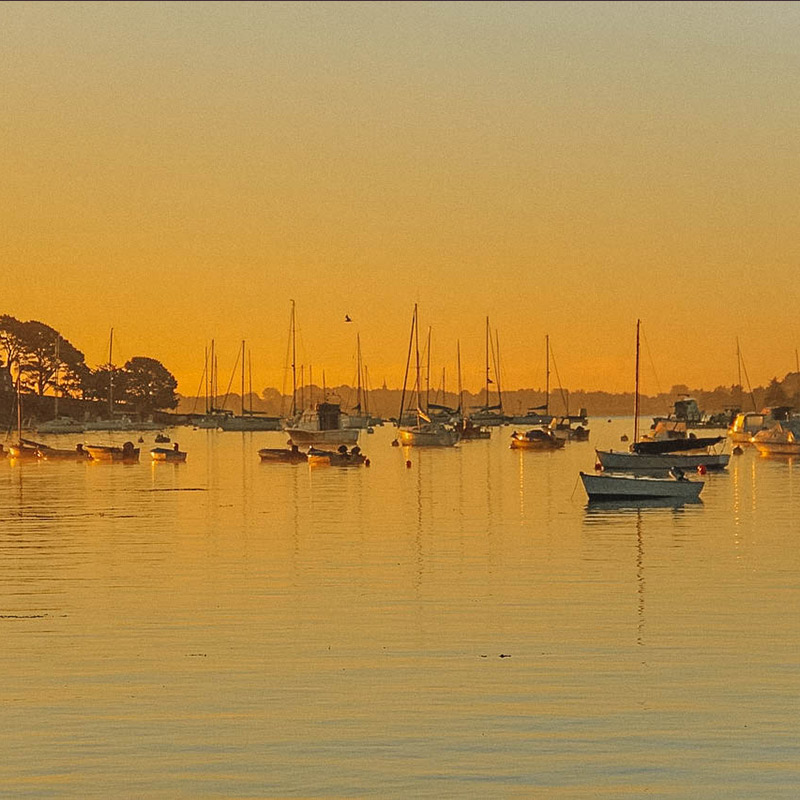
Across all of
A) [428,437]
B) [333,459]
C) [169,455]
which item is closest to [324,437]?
[428,437]

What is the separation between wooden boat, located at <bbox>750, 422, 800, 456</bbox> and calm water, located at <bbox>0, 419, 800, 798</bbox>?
92594mm

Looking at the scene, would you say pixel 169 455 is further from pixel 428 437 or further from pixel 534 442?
pixel 534 442

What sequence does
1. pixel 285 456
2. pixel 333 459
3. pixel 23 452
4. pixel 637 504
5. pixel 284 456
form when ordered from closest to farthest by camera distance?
pixel 637 504, pixel 333 459, pixel 285 456, pixel 284 456, pixel 23 452

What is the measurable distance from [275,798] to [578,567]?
28.0 meters

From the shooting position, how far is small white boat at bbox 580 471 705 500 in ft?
243

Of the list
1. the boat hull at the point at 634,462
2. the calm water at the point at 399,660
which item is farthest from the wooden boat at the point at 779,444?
the calm water at the point at 399,660

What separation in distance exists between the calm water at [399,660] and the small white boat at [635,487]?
1014 cm

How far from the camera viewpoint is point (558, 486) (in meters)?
96.4

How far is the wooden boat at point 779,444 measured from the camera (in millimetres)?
152625

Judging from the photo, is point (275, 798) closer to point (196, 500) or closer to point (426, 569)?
point (426, 569)

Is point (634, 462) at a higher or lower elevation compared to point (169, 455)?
higher

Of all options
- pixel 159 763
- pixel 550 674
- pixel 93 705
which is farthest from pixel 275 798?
pixel 550 674

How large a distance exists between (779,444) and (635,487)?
271 feet

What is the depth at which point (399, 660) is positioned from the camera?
28.5 m
